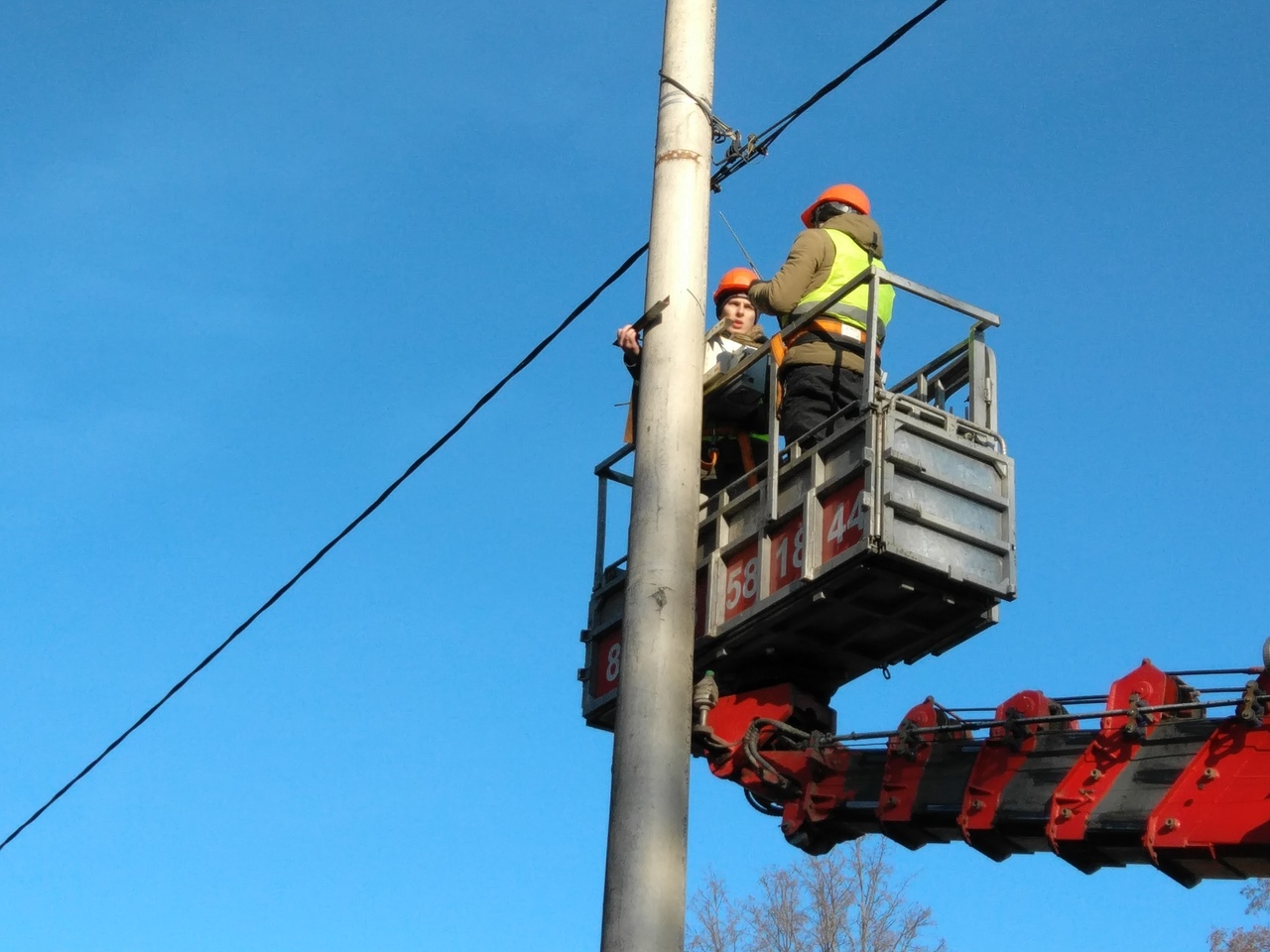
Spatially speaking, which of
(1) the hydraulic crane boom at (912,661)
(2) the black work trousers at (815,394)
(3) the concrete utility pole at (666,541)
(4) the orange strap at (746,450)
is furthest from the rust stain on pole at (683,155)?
(4) the orange strap at (746,450)

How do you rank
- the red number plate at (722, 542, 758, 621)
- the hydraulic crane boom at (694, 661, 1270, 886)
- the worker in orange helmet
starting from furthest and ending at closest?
1. the worker in orange helmet
2. the red number plate at (722, 542, 758, 621)
3. the hydraulic crane boom at (694, 661, 1270, 886)

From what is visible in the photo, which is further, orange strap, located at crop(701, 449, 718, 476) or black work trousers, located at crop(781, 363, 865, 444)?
orange strap, located at crop(701, 449, 718, 476)

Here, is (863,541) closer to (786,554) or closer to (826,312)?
(786,554)

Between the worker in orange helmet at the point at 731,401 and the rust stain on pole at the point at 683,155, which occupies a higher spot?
the worker in orange helmet at the point at 731,401

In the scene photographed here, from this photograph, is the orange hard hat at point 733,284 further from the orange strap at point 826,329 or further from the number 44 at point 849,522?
the number 44 at point 849,522

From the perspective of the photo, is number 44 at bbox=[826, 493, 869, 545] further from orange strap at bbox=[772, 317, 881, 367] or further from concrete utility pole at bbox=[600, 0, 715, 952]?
orange strap at bbox=[772, 317, 881, 367]

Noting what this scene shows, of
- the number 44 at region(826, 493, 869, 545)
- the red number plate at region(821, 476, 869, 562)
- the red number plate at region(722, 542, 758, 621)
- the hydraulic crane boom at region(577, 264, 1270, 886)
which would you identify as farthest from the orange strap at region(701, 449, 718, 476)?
the number 44 at region(826, 493, 869, 545)

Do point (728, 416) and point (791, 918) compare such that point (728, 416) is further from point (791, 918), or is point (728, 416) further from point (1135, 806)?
point (791, 918)

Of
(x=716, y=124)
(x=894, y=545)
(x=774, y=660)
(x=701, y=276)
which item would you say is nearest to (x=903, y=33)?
(x=716, y=124)

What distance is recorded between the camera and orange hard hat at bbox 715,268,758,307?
482 inches

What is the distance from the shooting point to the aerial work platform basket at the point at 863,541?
8.90 metres

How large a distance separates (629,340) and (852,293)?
2008 millimetres

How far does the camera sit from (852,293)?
417 inches

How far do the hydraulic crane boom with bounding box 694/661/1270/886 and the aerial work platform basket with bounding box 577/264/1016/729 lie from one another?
412mm
